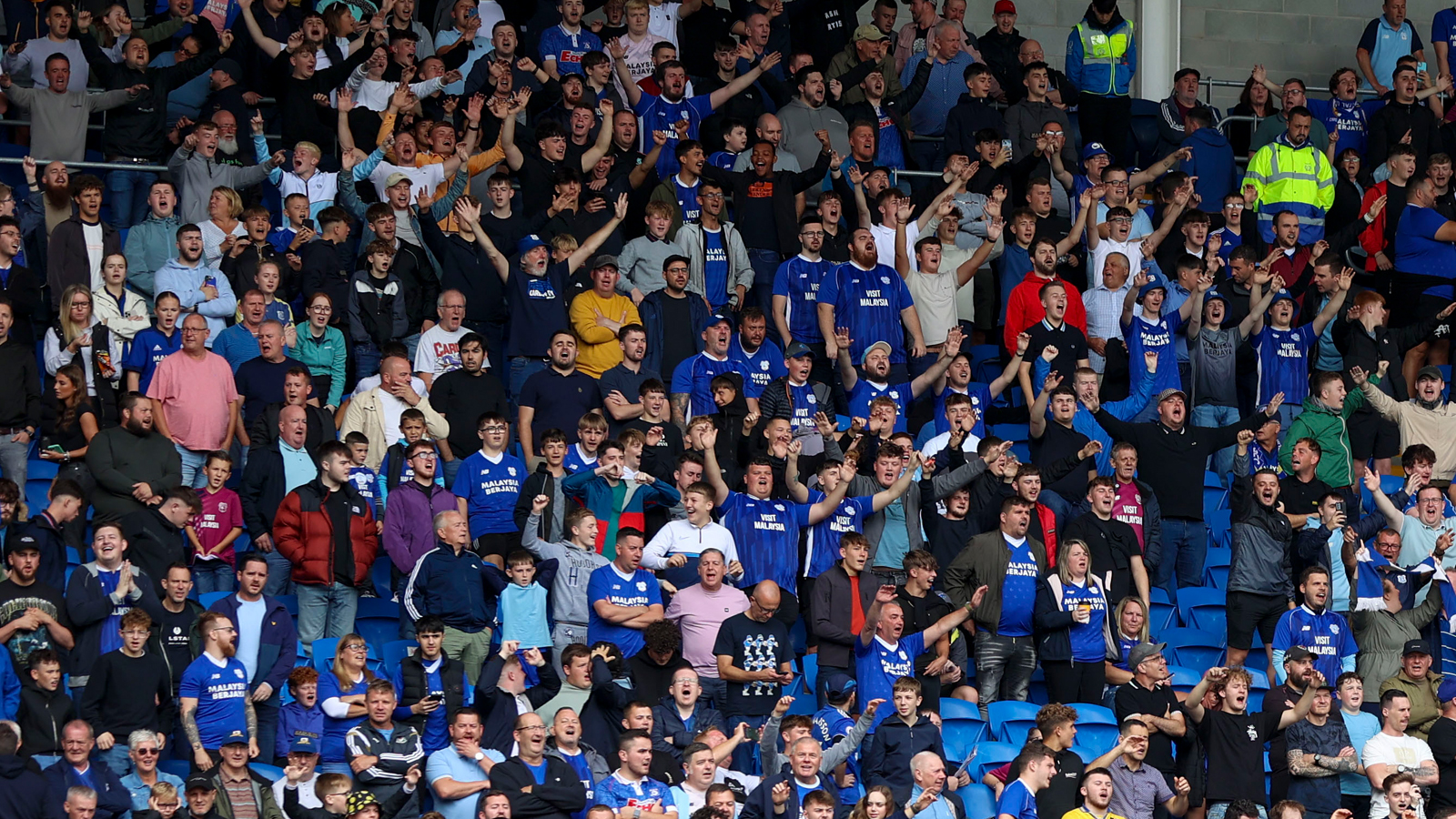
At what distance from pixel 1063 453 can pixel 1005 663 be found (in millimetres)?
1840

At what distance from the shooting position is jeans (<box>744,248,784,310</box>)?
567 inches

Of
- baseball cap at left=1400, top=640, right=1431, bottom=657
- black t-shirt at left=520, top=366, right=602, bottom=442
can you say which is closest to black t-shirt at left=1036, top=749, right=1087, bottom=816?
baseball cap at left=1400, top=640, right=1431, bottom=657

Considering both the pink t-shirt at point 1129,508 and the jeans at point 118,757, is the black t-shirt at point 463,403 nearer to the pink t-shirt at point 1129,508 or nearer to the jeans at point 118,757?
the jeans at point 118,757

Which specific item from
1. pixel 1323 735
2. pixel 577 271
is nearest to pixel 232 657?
pixel 577 271

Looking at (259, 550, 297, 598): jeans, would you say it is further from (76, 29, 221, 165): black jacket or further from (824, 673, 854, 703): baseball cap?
(76, 29, 221, 165): black jacket

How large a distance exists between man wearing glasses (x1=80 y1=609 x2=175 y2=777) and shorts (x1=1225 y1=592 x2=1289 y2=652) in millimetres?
6551

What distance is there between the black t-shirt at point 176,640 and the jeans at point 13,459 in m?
1.66

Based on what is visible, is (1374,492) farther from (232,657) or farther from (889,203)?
(232,657)

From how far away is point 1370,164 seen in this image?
55.1 ft

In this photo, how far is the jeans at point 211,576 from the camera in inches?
444

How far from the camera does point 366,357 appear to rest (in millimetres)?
13008

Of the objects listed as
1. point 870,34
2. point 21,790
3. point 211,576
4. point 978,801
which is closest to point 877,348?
point 978,801

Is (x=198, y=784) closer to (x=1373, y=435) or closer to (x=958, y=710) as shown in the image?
(x=958, y=710)

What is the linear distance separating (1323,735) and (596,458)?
15.0 ft
